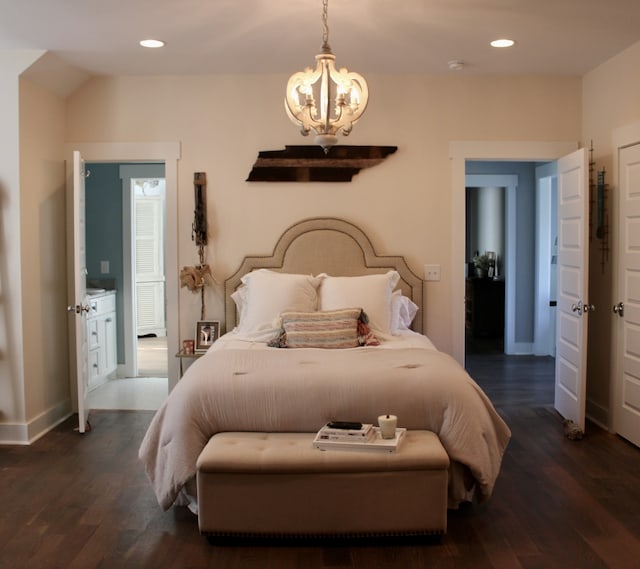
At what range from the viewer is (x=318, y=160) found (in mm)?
5176

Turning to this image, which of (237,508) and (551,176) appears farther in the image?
(551,176)

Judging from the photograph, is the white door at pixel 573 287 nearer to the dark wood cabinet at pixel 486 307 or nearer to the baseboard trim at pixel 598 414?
the baseboard trim at pixel 598 414

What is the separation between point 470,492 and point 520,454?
1.06 meters

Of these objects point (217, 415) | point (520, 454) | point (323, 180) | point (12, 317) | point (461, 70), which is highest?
point (461, 70)

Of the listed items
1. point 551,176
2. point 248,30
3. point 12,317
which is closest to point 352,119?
point 248,30

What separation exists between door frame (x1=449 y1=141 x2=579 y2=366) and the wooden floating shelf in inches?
20.0

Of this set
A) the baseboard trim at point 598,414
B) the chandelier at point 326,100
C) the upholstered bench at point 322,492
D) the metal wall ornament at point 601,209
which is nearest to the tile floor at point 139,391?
the upholstered bench at point 322,492

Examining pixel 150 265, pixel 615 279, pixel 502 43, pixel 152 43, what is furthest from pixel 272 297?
pixel 150 265

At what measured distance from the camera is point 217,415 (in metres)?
3.30

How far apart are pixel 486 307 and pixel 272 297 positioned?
4774 mm

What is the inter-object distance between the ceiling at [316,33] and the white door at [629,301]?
0.83 m

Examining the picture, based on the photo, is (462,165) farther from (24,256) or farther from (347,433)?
(24,256)

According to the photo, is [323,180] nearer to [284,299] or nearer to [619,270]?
[284,299]

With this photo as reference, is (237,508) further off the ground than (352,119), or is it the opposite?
(352,119)
